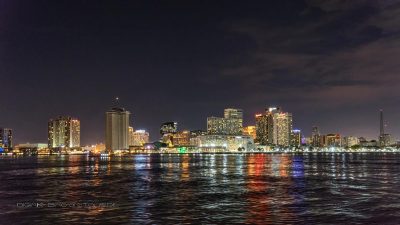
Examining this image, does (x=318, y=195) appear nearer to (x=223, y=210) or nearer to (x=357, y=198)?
(x=357, y=198)

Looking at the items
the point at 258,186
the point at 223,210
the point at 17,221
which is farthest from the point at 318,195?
the point at 17,221

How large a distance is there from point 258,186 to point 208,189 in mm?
7717

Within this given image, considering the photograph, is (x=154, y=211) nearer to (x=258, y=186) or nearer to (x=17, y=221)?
(x=17, y=221)

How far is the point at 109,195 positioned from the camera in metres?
58.4

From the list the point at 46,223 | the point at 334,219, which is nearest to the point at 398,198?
the point at 334,219

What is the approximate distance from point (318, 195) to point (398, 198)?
863 cm

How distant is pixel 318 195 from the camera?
57.9 meters

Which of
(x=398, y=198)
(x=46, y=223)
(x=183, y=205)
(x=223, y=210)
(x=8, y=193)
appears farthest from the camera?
(x=8, y=193)

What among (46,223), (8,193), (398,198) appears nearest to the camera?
(46,223)

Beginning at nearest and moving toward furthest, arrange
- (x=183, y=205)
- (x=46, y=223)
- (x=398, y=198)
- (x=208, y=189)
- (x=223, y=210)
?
(x=46, y=223) → (x=223, y=210) → (x=183, y=205) → (x=398, y=198) → (x=208, y=189)

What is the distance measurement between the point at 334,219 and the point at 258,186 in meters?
29.7

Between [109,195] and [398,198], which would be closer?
[398,198]

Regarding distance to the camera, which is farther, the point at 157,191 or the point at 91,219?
the point at 157,191

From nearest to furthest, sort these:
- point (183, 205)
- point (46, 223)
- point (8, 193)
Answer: point (46, 223) → point (183, 205) → point (8, 193)
